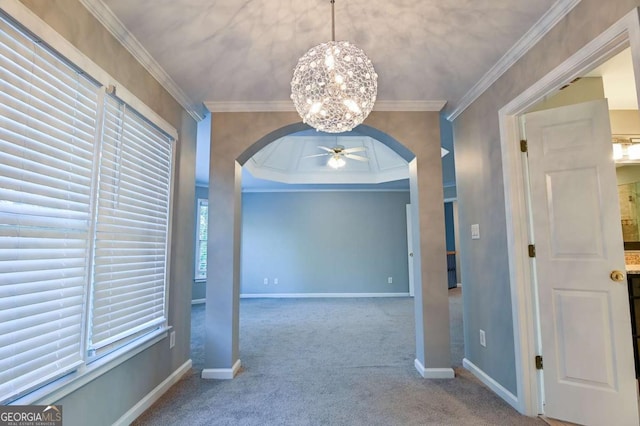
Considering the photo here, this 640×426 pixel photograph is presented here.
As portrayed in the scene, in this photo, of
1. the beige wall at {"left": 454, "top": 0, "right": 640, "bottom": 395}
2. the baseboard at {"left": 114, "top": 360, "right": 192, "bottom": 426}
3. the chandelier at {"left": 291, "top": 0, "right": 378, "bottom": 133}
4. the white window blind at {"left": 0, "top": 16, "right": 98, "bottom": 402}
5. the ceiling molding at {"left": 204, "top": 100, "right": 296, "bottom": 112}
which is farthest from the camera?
the ceiling molding at {"left": 204, "top": 100, "right": 296, "bottom": 112}

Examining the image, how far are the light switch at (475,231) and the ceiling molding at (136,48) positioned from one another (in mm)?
2843

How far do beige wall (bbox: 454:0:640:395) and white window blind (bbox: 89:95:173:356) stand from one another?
2672 mm

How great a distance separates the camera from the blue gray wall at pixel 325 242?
268 inches

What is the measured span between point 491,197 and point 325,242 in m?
4.69

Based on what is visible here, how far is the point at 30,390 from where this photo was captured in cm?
128

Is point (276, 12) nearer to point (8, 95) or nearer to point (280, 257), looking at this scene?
point (8, 95)

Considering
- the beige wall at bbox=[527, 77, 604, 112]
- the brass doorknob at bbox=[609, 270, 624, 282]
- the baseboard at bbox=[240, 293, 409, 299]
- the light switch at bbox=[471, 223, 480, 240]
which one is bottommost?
the baseboard at bbox=[240, 293, 409, 299]

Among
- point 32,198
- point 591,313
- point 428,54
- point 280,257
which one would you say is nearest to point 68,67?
point 32,198

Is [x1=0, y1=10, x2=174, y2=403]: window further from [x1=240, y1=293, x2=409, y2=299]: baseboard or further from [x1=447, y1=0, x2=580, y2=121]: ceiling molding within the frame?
[x1=240, y1=293, x2=409, y2=299]: baseboard

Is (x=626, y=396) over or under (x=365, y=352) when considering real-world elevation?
over

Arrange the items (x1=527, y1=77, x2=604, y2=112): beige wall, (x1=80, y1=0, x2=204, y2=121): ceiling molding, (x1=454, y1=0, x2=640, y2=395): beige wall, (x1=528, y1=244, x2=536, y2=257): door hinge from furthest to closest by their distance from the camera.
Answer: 1. (x1=527, y1=77, x2=604, y2=112): beige wall
2. (x1=528, y1=244, x2=536, y2=257): door hinge
3. (x1=454, y1=0, x2=640, y2=395): beige wall
4. (x1=80, y1=0, x2=204, y2=121): ceiling molding

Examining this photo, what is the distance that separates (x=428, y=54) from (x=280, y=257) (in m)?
5.44

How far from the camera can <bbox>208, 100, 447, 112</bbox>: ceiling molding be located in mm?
2836

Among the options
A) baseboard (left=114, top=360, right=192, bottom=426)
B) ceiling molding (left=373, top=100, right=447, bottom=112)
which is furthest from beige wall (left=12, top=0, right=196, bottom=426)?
ceiling molding (left=373, top=100, right=447, bottom=112)
